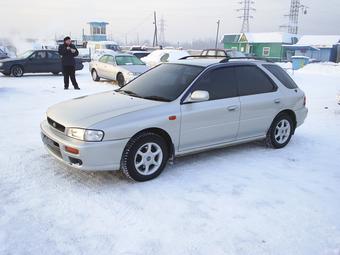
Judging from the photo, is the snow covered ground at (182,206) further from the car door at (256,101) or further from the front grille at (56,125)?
the front grille at (56,125)

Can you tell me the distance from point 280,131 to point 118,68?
10063mm

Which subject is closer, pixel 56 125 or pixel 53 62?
pixel 56 125

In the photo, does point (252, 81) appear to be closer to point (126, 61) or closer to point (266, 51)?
point (126, 61)

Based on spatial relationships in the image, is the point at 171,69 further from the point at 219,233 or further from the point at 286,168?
the point at 219,233

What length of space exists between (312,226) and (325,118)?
605 centimetres

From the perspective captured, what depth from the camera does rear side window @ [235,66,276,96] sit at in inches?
216

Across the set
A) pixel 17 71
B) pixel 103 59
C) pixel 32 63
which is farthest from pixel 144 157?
pixel 32 63

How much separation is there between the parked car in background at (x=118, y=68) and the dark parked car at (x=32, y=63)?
279cm

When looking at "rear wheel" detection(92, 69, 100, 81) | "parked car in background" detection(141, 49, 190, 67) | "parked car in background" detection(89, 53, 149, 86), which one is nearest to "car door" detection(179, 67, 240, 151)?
"parked car in background" detection(89, 53, 149, 86)

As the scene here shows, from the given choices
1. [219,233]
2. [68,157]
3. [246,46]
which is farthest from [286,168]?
[246,46]

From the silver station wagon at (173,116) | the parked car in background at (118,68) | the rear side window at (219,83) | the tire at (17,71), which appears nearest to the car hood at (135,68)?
the parked car in background at (118,68)

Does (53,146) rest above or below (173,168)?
above

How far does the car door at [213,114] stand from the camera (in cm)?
475

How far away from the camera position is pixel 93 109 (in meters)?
4.54
